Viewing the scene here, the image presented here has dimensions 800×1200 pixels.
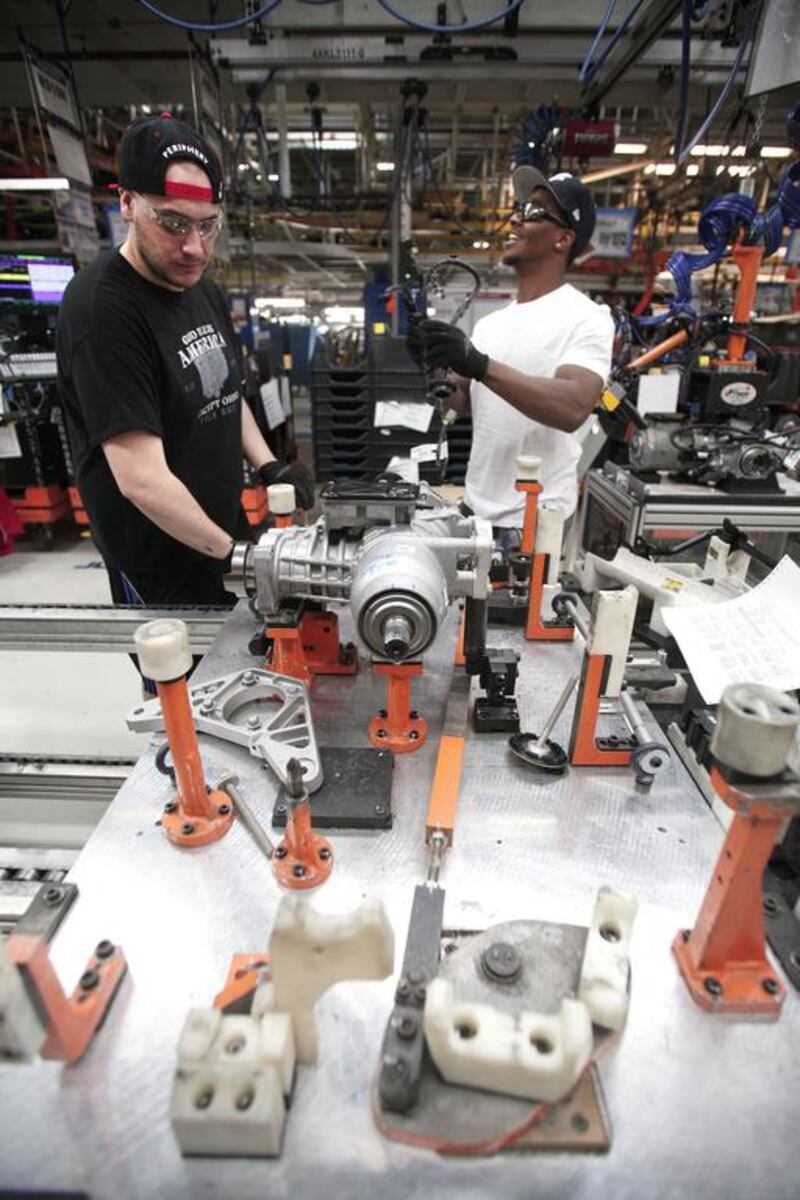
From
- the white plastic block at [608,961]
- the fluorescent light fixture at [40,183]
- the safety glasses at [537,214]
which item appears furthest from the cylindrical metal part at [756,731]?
the fluorescent light fixture at [40,183]

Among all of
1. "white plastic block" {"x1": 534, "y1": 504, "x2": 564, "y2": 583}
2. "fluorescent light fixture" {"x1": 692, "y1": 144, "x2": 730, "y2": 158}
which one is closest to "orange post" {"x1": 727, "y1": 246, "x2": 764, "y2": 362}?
"fluorescent light fixture" {"x1": 692, "y1": 144, "x2": 730, "y2": 158}

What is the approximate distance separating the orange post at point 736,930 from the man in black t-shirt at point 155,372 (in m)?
0.89

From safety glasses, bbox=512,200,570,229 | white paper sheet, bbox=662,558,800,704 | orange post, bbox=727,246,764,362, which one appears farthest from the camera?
orange post, bbox=727,246,764,362

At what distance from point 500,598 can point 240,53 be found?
2.45 m

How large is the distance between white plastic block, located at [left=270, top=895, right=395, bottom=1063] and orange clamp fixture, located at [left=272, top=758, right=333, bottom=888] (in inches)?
8.2

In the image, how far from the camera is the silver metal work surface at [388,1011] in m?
0.46

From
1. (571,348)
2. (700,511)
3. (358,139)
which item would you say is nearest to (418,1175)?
(571,348)

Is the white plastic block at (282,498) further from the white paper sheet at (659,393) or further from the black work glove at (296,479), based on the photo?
the white paper sheet at (659,393)

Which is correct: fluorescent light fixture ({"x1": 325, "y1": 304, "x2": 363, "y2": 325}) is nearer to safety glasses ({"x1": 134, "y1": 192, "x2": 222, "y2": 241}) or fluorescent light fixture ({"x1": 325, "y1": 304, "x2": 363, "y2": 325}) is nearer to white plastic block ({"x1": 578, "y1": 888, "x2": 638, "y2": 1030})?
safety glasses ({"x1": 134, "y1": 192, "x2": 222, "y2": 241})

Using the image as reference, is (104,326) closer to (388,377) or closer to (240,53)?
(240,53)

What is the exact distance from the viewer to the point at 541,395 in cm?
145

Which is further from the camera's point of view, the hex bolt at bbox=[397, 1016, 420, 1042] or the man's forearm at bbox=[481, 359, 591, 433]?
the man's forearm at bbox=[481, 359, 591, 433]

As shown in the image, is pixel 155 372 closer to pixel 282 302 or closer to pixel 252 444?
pixel 252 444

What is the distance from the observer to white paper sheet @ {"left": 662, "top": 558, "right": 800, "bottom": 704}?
0.95 meters
